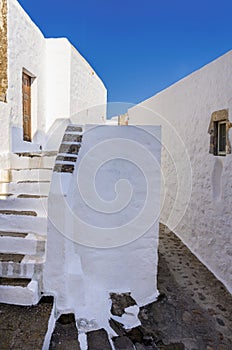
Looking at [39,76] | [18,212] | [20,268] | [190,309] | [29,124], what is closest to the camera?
[20,268]

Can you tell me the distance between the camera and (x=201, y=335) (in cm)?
329

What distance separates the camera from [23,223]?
318 centimetres

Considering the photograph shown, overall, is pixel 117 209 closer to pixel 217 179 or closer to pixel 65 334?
pixel 65 334

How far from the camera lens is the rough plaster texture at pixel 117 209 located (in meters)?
3.31

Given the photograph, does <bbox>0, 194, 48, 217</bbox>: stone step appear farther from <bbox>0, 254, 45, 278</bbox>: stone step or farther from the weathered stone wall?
the weathered stone wall

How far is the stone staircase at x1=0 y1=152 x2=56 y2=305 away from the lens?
2.53 meters

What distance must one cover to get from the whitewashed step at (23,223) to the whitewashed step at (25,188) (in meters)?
0.65

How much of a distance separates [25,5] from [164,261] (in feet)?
18.9

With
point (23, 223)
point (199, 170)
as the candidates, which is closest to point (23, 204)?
point (23, 223)

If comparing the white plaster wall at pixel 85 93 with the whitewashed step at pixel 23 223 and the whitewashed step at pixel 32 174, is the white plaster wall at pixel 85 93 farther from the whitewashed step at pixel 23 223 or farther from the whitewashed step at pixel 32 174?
the whitewashed step at pixel 23 223

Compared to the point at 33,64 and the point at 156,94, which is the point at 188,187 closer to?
the point at 156,94

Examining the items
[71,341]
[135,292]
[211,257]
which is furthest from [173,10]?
[71,341]

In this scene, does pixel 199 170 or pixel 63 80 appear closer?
pixel 199 170

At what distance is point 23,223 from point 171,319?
6.89 feet
